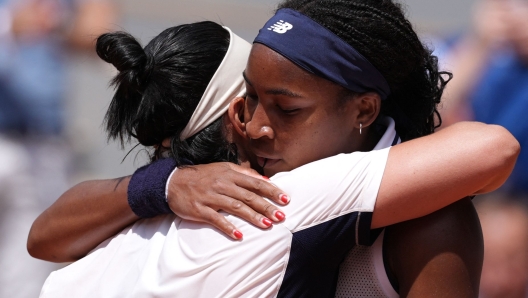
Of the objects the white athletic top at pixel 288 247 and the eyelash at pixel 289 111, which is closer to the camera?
the white athletic top at pixel 288 247

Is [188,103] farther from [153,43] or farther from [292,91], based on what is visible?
[292,91]

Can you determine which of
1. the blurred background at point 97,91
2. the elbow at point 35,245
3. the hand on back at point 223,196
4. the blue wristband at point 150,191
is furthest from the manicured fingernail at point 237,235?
the blurred background at point 97,91

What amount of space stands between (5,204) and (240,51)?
267cm

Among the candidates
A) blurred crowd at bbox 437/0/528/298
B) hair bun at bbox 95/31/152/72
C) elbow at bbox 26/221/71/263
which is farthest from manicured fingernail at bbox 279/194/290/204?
blurred crowd at bbox 437/0/528/298

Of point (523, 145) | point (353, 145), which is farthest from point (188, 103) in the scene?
point (523, 145)

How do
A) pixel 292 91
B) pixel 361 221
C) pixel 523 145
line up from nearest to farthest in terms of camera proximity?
pixel 361 221
pixel 292 91
pixel 523 145

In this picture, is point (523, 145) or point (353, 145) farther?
point (523, 145)

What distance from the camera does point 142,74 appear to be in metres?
2.08

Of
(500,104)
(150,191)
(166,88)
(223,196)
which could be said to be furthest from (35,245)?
(500,104)

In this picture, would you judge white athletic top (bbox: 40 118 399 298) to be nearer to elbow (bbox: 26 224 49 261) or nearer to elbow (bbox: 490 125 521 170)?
elbow (bbox: 490 125 521 170)

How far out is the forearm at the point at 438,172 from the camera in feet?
5.69

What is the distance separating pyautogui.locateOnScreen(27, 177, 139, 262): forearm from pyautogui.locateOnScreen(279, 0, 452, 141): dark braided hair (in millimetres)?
696

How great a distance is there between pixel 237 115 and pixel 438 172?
2.04 feet

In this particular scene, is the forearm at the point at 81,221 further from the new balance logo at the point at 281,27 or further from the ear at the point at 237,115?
the new balance logo at the point at 281,27
